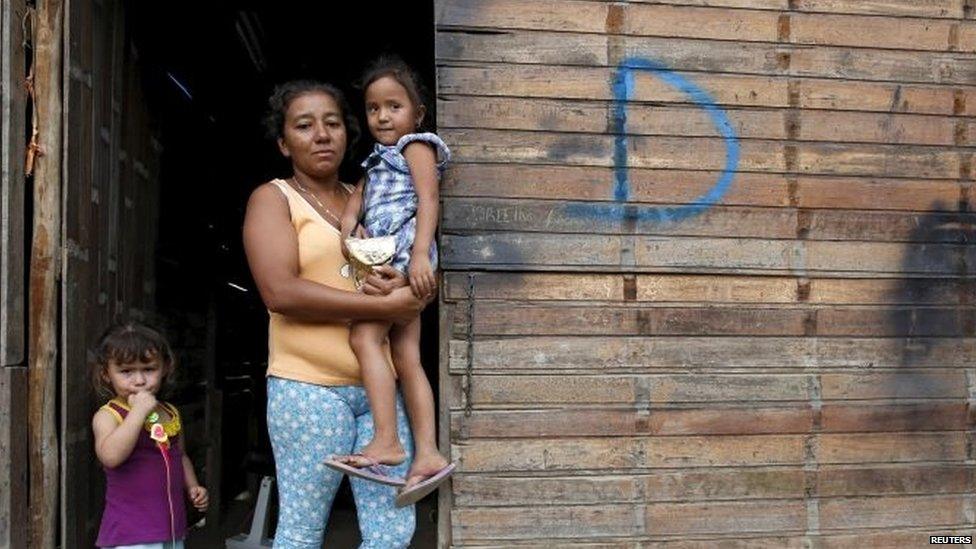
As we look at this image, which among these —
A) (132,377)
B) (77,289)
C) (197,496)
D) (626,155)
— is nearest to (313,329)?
(132,377)

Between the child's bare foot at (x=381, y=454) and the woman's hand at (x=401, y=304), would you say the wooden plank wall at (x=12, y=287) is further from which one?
the woman's hand at (x=401, y=304)

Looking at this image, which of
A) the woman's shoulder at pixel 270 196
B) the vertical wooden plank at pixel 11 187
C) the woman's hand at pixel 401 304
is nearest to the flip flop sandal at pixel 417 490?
the woman's hand at pixel 401 304

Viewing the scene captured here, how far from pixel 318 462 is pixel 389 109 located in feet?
3.47

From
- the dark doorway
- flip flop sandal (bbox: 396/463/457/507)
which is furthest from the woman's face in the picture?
the dark doorway

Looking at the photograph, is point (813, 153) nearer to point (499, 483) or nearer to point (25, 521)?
point (499, 483)

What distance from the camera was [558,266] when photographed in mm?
3305

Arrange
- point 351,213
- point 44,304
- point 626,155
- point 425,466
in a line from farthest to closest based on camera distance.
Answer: point 626,155 → point 44,304 → point 351,213 → point 425,466

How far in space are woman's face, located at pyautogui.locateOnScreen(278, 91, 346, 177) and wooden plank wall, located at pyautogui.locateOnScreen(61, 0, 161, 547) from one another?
769mm

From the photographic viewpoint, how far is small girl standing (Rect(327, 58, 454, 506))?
2766 mm

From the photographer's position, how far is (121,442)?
2.88m

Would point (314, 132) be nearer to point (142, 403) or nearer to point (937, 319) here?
point (142, 403)

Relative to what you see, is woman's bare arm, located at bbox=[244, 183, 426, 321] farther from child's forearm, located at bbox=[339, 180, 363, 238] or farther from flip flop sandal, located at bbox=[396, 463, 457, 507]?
flip flop sandal, located at bbox=[396, 463, 457, 507]

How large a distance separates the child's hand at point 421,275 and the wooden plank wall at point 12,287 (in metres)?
1.23

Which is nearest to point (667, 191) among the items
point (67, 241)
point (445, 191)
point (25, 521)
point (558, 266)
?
point (558, 266)
